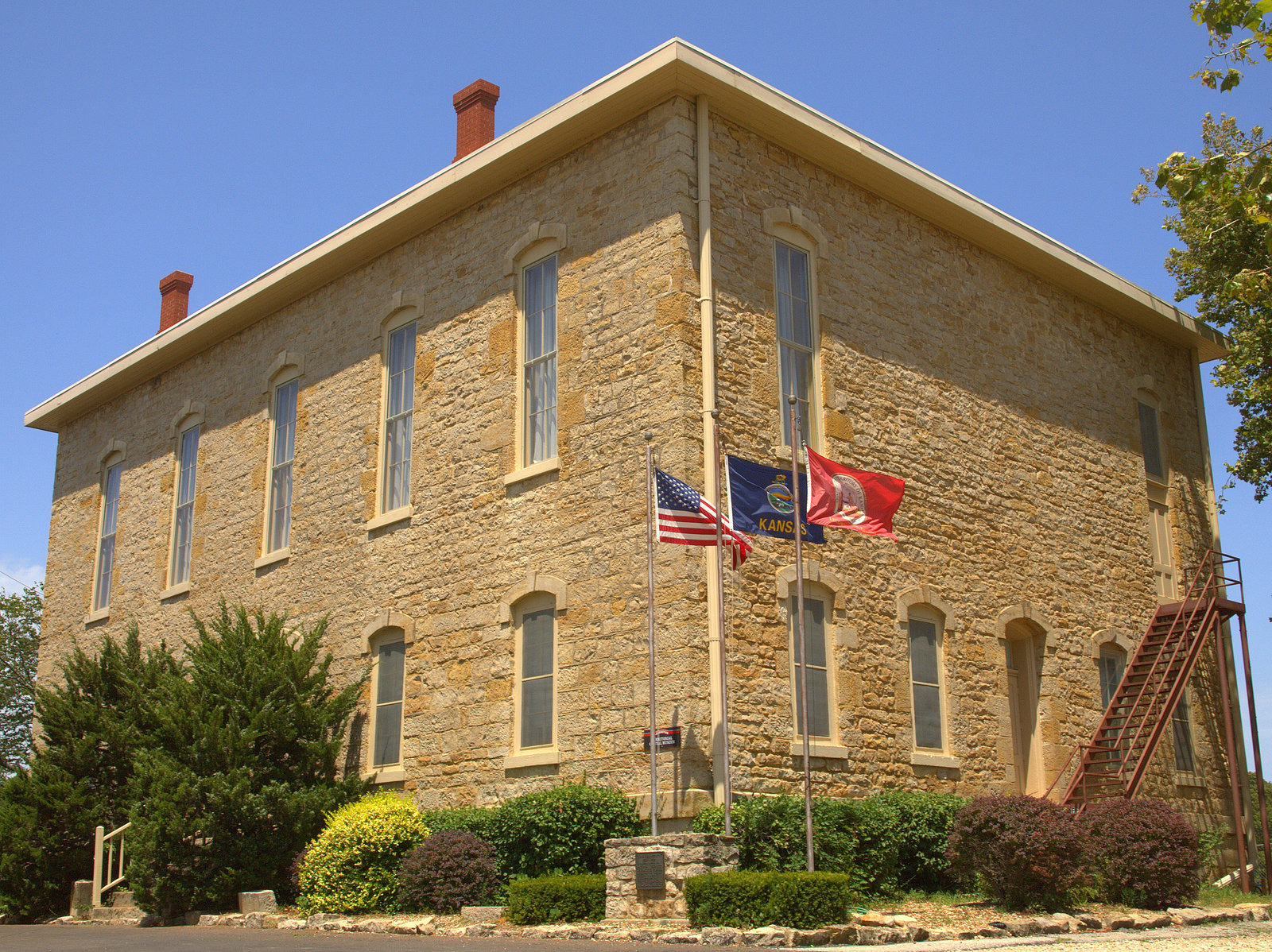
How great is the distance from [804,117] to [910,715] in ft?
25.3

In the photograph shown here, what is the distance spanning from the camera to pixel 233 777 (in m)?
15.7

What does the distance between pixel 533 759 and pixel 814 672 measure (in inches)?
138

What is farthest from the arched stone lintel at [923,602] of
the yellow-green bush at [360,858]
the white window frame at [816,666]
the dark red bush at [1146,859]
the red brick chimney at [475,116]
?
the red brick chimney at [475,116]

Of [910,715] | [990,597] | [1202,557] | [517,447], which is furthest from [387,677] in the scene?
[1202,557]

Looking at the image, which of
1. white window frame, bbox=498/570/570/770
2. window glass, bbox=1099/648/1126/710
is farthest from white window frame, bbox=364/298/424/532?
window glass, bbox=1099/648/1126/710

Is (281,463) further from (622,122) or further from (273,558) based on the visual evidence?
(622,122)

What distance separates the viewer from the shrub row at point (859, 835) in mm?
13055

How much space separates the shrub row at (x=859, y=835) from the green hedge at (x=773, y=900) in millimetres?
1266

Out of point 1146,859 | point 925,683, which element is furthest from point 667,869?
point 925,683

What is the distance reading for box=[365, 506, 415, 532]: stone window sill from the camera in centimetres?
1825

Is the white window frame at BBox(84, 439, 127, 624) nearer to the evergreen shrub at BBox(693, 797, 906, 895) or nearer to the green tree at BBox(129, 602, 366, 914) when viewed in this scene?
the green tree at BBox(129, 602, 366, 914)

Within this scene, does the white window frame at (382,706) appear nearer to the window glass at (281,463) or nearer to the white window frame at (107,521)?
the window glass at (281,463)

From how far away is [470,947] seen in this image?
10.8 metres

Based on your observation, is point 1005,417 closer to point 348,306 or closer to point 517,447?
point 517,447
